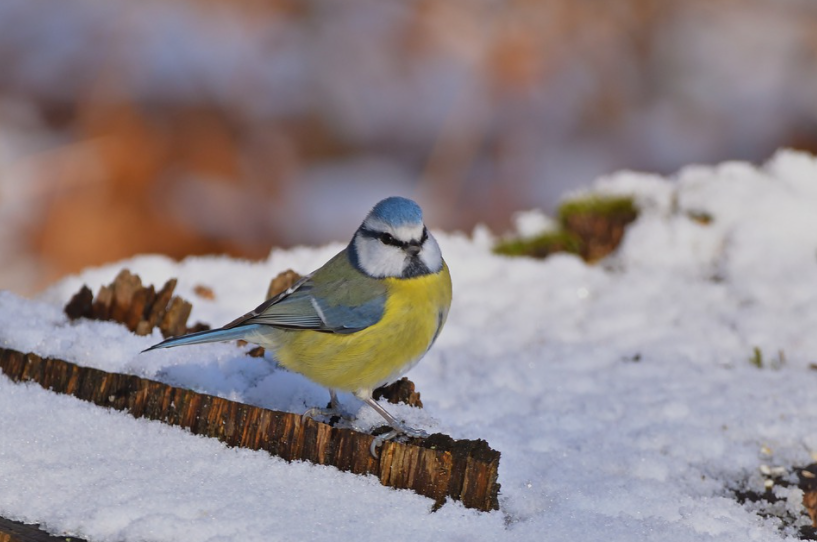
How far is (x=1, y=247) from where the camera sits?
19.9ft

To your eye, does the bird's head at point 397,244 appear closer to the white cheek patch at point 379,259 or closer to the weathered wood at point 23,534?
the white cheek patch at point 379,259

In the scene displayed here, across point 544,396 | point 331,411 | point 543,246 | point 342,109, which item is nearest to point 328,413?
point 331,411

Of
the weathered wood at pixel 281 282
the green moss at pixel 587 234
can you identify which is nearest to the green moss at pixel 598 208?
the green moss at pixel 587 234

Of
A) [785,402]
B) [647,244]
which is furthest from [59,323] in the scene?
[647,244]

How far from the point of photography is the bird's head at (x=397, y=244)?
2477 mm

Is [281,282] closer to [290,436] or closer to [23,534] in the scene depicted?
[290,436]

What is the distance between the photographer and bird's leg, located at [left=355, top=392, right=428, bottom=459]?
1992 millimetres

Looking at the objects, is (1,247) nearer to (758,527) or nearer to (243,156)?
(243,156)

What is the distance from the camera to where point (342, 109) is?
7773 millimetres

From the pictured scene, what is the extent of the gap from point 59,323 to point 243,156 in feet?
14.2

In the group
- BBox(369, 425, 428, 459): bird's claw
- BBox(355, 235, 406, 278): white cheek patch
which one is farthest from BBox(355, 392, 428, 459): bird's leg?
BBox(355, 235, 406, 278): white cheek patch

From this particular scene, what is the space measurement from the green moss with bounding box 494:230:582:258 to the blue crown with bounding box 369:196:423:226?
1.99m

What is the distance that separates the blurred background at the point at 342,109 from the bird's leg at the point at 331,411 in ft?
12.7

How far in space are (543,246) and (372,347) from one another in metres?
2.28
